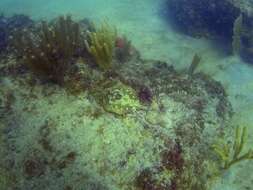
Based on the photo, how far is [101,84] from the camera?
4.48 m

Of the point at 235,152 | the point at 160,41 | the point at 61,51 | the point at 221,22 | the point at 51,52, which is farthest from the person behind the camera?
the point at 160,41

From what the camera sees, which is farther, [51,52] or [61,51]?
[61,51]

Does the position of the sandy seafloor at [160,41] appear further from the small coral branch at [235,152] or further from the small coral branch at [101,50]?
the small coral branch at [101,50]

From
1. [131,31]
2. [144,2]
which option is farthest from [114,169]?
[144,2]

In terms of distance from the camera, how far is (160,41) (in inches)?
386

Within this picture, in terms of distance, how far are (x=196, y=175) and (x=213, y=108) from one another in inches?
64.0

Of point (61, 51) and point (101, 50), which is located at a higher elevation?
point (101, 50)

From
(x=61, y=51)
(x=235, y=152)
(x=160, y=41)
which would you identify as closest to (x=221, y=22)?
(x=160, y=41)

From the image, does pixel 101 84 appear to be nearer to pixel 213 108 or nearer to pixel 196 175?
pixel 196 175

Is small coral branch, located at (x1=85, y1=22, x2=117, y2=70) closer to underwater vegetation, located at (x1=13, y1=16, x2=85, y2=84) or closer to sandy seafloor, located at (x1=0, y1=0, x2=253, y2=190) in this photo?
underwater vegetation, located at (x1=13, y1=16, x2=85, y2=84)

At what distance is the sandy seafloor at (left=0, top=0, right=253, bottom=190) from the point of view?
260 inches

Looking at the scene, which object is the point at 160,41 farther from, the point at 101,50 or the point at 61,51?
the point at 61,51

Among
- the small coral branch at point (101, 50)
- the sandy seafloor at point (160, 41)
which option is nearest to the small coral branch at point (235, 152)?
the sandy seafloor at point (160, 41)

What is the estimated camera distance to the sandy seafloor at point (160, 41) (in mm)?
6591
